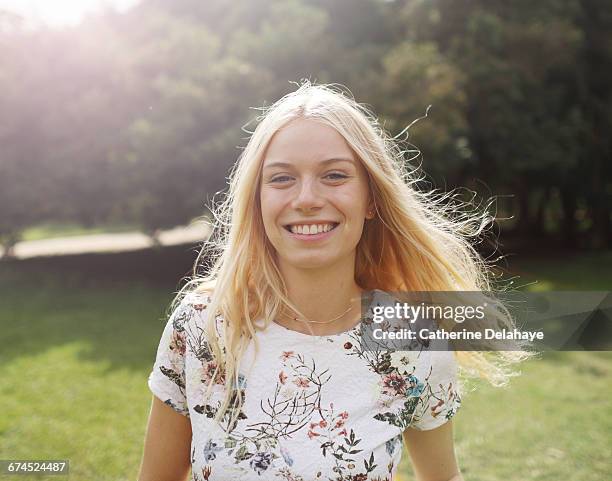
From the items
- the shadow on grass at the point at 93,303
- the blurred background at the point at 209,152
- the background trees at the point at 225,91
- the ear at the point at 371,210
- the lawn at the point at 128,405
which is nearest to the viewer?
the ear at the point at 371,210

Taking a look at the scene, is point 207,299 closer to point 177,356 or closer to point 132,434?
point 177,356

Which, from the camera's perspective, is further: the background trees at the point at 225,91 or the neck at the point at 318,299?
the background trees at the point at 225,91

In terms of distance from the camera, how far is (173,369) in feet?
6.44

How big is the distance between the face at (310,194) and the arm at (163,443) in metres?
0.60

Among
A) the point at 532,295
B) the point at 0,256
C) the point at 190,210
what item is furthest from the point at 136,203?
the point at 532,295

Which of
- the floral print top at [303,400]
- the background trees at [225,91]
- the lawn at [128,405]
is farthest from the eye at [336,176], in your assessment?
the background trees at [225,91]

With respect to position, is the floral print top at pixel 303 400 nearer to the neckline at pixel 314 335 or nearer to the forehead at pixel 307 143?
the neckline at pixel 314 335

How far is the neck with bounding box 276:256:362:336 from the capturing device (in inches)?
79.0

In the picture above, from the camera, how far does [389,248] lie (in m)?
2.26

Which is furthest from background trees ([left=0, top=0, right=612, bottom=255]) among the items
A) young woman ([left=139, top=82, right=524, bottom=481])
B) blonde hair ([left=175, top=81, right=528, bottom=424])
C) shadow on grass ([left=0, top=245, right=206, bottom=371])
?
young woman ([left=139, top=82, right=524, bottom=481])

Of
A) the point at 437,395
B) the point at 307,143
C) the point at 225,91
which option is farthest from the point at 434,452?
the point at 225,91

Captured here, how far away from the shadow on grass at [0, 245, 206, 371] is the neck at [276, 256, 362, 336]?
2859 millimetres

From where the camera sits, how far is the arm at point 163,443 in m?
1.98

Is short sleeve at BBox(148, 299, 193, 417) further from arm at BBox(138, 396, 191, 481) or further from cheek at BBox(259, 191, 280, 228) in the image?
cheek at BBox(259, 191, 280, 228)
